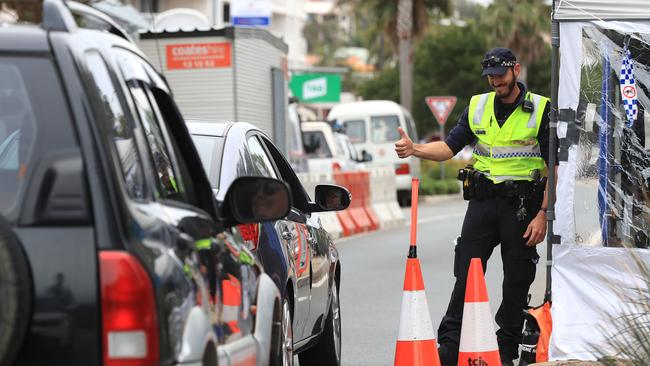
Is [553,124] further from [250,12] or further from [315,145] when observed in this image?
[315,145]

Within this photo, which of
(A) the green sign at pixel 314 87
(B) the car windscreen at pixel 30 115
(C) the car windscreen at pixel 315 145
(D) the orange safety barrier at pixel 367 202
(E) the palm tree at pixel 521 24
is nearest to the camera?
(B) the car windscreen at pixel 30 115

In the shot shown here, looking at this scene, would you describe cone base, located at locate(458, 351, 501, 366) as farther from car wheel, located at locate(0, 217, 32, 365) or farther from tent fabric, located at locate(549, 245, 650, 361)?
car wheel, located at locate(0, 217, 32, 365)

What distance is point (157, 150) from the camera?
4.47m

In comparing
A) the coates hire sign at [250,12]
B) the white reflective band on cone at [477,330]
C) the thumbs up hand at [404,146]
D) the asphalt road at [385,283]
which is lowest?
the asphalt road at [385,283]

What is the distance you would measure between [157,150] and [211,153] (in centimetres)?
297

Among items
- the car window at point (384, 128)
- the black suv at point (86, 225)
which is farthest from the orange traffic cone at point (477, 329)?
the car window at point (384, 128)

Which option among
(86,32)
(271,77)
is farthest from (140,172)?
(271,77)

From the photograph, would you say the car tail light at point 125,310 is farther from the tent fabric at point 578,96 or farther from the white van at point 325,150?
the white van at point 325,150

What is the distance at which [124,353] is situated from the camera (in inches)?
140

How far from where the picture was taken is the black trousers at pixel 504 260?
336 inches

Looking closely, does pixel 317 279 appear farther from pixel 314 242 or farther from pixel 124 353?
pixel 124 353

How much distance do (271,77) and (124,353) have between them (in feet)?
78.2

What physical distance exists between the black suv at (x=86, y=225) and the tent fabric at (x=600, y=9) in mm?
4541

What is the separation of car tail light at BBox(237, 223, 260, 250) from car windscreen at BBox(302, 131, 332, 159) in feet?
85.3
